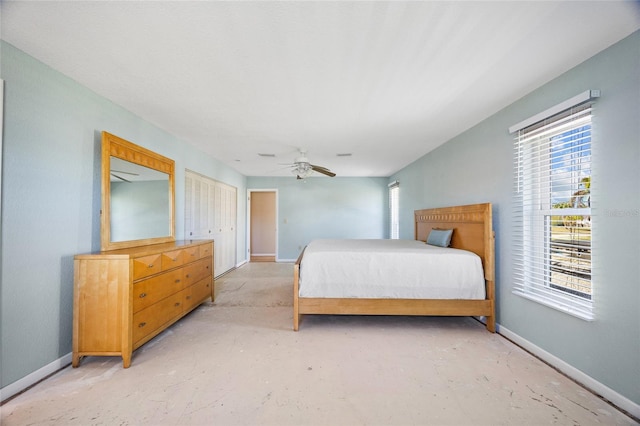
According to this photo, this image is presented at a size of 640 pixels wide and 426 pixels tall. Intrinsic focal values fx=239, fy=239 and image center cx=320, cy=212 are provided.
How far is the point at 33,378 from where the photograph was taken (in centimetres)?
171

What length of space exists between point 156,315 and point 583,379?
11.4 ft

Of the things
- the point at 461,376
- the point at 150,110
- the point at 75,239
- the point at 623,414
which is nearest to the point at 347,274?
the point at 461,376

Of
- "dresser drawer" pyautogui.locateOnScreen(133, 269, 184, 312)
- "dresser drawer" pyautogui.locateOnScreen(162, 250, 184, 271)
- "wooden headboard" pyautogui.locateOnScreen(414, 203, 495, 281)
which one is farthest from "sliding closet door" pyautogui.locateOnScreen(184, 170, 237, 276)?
"wooden headboard" pyautogui.locateOnScreen(414, 203, 495, 281)

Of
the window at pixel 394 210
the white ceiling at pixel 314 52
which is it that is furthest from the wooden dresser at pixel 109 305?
the window at pixel 394 210

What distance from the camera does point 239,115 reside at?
8.81ft

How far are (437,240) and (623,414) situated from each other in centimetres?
212

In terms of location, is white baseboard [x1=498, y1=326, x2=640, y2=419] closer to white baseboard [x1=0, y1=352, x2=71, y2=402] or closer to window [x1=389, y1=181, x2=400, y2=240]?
window [x1=389, y1=181, x2=400, y2=240]

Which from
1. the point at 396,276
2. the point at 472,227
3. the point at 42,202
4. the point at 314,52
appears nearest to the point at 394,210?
the point at 472,227

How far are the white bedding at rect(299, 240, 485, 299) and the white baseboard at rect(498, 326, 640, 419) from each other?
522 millimetres

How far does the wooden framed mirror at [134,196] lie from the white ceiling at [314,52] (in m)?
0.51

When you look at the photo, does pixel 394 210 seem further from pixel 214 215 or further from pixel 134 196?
pixel 134 196

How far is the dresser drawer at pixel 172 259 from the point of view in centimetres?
237

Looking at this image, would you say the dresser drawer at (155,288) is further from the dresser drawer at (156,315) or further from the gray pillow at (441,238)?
the gray pillow at (441,238)

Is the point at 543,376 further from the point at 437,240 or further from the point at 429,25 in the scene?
the point at 429,25
